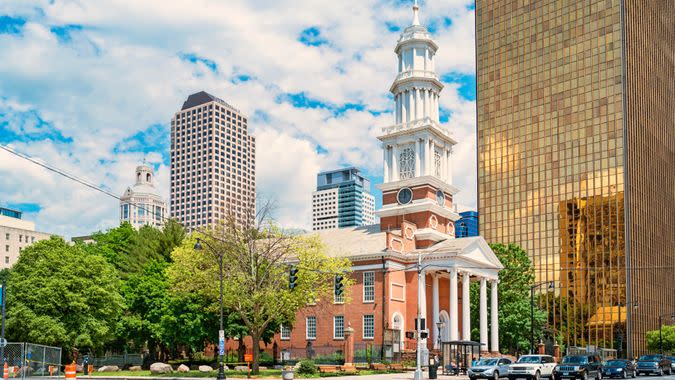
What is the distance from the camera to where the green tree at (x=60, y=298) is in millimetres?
60344

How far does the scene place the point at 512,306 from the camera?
280 ft

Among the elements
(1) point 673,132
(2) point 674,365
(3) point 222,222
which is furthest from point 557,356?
(1) point 673,132

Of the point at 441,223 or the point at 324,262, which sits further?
the point at 441,223

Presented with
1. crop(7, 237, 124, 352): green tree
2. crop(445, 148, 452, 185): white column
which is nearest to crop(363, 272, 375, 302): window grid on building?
crop(445, 148, 452, 185): white column

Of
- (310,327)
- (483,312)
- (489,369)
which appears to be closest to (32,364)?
(489,369)

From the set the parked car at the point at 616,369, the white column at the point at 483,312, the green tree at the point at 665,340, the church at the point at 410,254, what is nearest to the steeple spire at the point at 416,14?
the church at the point at 410,254

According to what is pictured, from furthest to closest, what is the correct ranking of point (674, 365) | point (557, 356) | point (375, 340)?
point (557, 356), point (375, 340), point (674, 365)

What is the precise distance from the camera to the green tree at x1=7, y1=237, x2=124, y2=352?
60.3 metres

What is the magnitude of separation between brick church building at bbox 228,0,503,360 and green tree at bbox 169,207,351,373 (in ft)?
32.5

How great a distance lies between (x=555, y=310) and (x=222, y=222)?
8887 cm

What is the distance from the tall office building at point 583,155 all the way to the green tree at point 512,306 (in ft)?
139

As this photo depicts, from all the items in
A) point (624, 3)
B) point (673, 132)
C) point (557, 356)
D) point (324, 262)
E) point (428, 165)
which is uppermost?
point (624, 3)

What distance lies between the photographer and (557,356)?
266ft

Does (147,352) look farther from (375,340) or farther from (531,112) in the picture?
(531,112)
